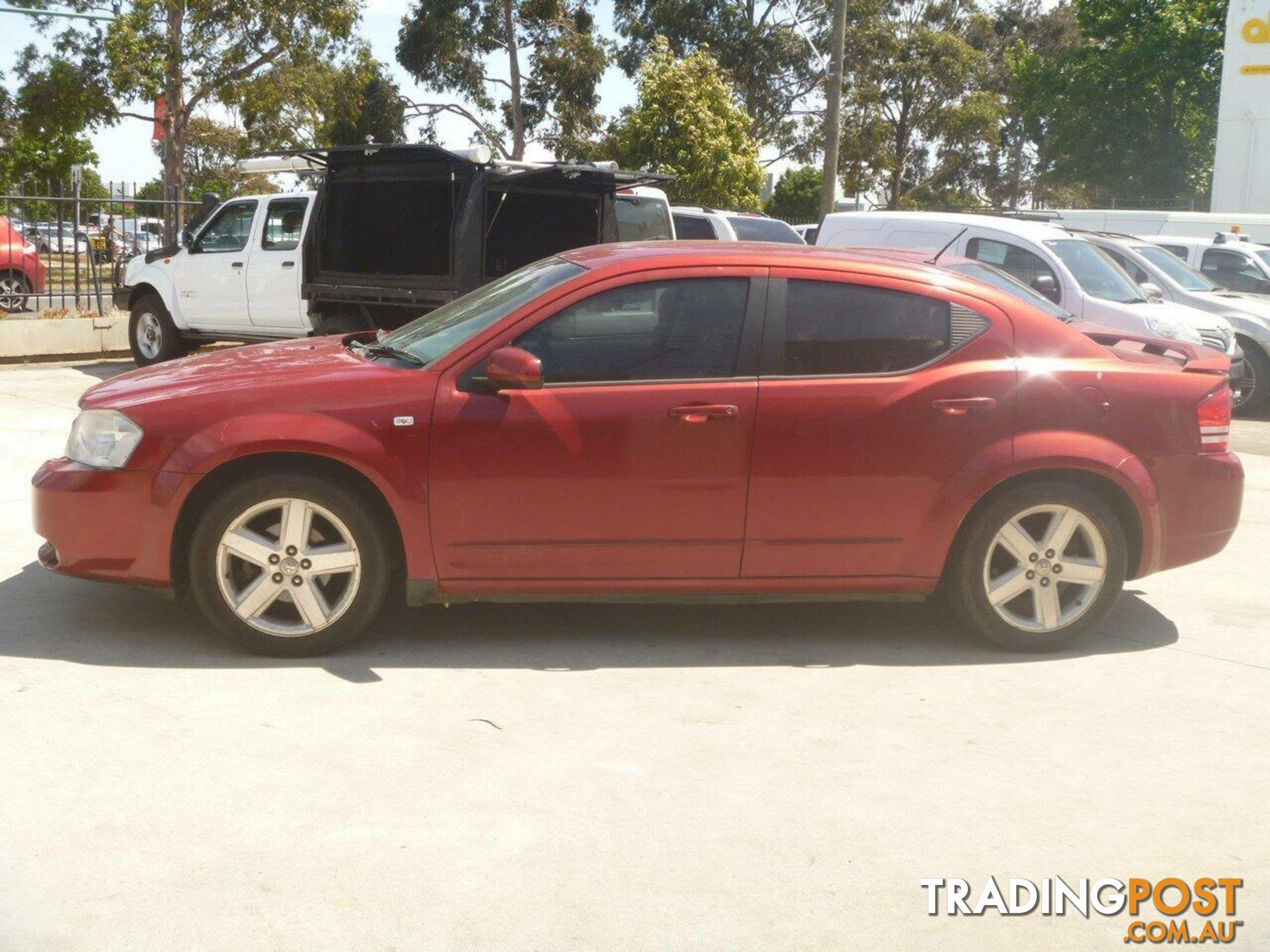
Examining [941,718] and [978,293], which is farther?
[978,293]

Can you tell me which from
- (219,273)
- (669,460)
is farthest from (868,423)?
(219,273)

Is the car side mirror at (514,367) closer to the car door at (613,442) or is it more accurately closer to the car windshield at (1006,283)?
the car door at (613,442)

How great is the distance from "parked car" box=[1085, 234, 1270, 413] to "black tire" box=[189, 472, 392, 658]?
1115 cm

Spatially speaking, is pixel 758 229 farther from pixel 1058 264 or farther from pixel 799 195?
pixel 799 195

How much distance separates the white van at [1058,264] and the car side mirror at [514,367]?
743cm

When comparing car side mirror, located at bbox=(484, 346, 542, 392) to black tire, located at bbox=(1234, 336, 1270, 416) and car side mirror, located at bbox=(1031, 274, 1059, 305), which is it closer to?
car side mirror, located at bbox=(1031, 274, 1059, 305)

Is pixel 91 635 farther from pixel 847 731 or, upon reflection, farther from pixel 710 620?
pixel 847 731

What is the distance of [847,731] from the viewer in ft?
15.8

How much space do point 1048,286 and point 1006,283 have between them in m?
6.47

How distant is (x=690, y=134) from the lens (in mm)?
31781

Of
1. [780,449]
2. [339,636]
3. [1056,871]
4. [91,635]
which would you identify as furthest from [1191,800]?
[91,635]

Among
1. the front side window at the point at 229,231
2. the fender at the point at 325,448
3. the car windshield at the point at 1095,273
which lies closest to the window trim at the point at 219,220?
the front side window at the point at 229,231

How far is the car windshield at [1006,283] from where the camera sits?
20.0ft

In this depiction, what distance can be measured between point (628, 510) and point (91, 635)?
2148mm
